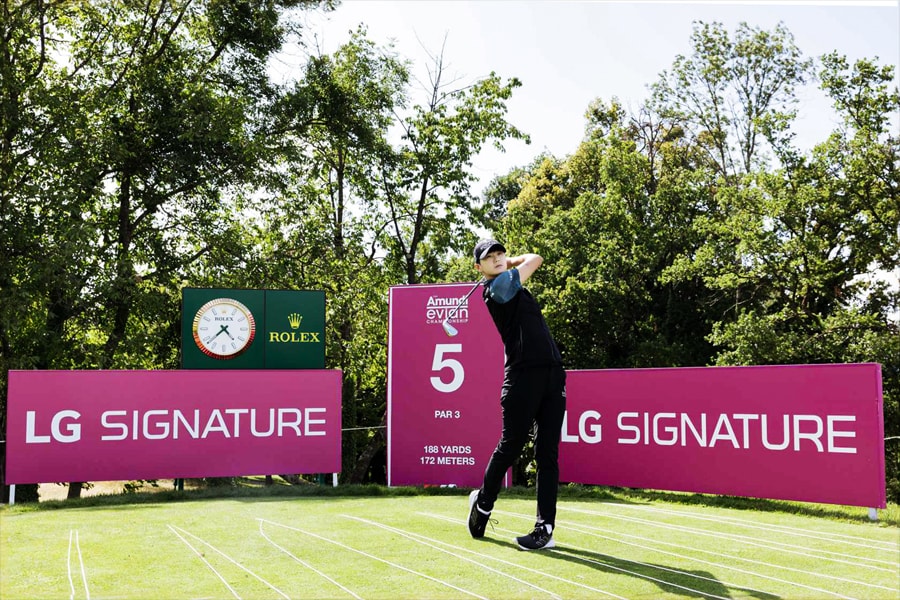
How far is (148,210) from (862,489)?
52.1 feet

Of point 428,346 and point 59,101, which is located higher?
point 59,101

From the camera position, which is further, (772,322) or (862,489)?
(772,322)

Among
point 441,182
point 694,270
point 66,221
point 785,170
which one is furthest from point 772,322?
point 66,221

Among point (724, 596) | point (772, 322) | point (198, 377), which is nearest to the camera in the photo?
point (724, 596)

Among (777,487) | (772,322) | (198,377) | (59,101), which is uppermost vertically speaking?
(59,101)

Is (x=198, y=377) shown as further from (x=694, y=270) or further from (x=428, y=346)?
(x=694, y=270)

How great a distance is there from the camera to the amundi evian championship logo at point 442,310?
9008 mm

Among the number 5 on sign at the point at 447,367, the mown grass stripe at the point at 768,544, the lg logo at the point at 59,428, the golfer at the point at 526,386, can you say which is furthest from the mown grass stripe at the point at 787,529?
the lg logo at the point at 59,428

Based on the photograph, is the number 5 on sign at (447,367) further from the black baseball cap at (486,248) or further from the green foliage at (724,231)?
the green foliage at (724,231)

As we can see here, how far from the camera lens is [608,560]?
4320 mm
